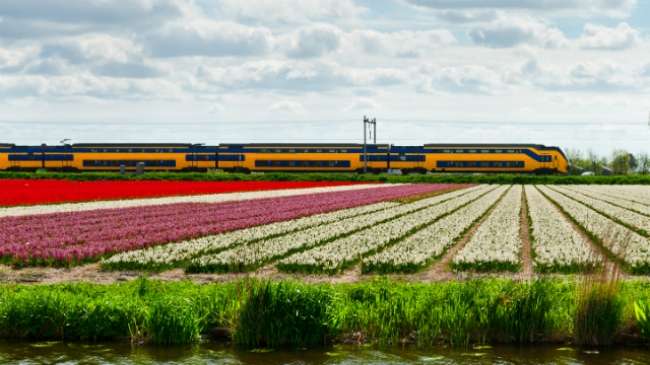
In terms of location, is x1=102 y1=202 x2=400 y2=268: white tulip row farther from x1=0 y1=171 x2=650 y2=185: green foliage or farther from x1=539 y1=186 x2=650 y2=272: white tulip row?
x1=0 y1=171 x2=650 y2=185: green foliage

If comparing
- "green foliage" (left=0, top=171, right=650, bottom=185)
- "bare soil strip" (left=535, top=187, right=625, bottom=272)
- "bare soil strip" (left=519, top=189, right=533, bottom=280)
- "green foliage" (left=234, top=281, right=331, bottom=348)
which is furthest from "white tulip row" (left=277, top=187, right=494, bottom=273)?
"green foliage" (left=0, top=171, right=650, bottom=185)

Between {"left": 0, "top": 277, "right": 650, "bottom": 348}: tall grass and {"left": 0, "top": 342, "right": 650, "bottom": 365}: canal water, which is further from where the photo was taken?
{"left": 0, "top": 277, "right": 650, "bottom": 348}: tall grass

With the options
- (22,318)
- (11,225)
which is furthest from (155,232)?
(22,318)

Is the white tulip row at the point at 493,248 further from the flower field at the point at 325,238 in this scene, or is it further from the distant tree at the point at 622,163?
the distant tree at the point at 622,163

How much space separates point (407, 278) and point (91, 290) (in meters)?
5.86

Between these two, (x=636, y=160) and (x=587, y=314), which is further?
(x=636, y=160)

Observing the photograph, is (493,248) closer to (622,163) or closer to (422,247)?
(422,247)

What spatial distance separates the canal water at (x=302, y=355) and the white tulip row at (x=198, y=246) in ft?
20.9

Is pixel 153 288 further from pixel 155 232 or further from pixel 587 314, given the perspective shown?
pixel 155 232

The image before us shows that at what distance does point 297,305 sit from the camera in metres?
11.1

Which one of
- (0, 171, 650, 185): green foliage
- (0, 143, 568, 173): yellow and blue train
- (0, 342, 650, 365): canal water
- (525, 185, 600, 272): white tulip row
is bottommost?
(0, 171, 650, 185): green foliage

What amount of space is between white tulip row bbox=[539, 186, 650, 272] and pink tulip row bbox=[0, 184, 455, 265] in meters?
9.72

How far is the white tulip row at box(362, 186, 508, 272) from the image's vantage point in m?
16.8

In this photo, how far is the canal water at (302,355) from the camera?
32.8 feet
